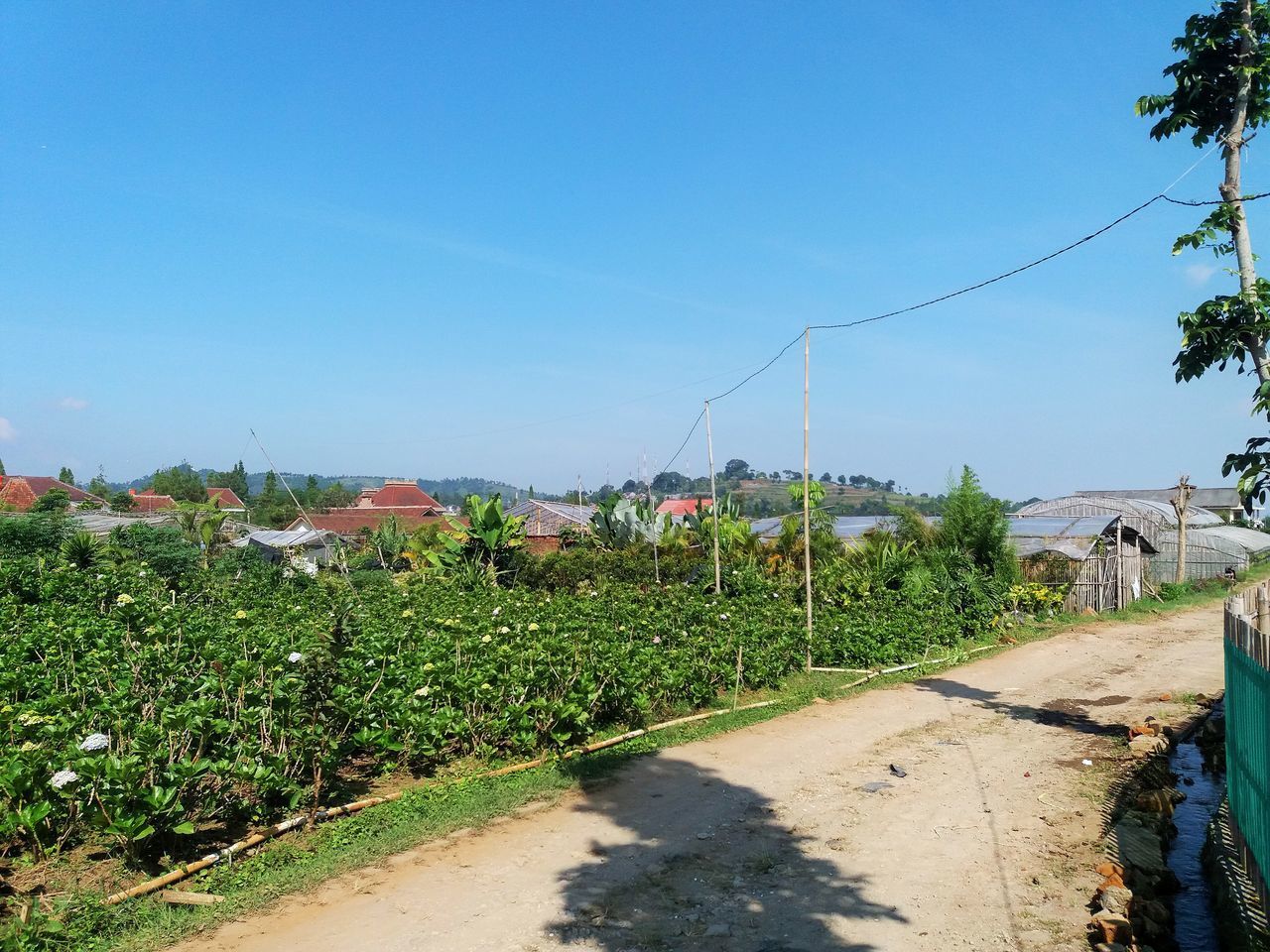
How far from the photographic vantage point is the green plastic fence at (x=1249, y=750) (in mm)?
4633

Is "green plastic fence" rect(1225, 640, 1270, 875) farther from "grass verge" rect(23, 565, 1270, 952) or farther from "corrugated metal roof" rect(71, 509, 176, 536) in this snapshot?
"corrugated metal roof" rect(71, 509, 176, 536)

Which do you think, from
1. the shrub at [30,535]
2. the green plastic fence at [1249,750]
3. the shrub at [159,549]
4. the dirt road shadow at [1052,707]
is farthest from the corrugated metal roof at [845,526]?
the green plastic fence at [1249,750]

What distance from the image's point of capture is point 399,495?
6581cm

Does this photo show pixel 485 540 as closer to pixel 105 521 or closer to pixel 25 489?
pixel 105 521

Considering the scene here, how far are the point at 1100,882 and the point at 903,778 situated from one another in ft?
8.01

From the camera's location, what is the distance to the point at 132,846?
17.0ft

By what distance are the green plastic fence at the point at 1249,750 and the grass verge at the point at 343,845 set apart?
4674 millimetres

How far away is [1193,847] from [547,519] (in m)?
27.7

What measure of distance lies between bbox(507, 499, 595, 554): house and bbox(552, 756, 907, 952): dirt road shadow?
78.4 feet

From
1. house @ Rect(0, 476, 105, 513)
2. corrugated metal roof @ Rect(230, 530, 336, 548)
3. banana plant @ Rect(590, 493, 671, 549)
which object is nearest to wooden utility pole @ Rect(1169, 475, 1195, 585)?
banana plant @ Rect(590, 493, 671, 549)

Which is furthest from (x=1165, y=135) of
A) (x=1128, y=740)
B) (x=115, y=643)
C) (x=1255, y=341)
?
(x=115, y=643)

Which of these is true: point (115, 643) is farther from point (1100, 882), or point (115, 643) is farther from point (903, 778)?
point (1100, 882)

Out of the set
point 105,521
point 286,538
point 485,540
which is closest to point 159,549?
point 485,540

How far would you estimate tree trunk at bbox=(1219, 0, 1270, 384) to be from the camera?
7609 millimetres
